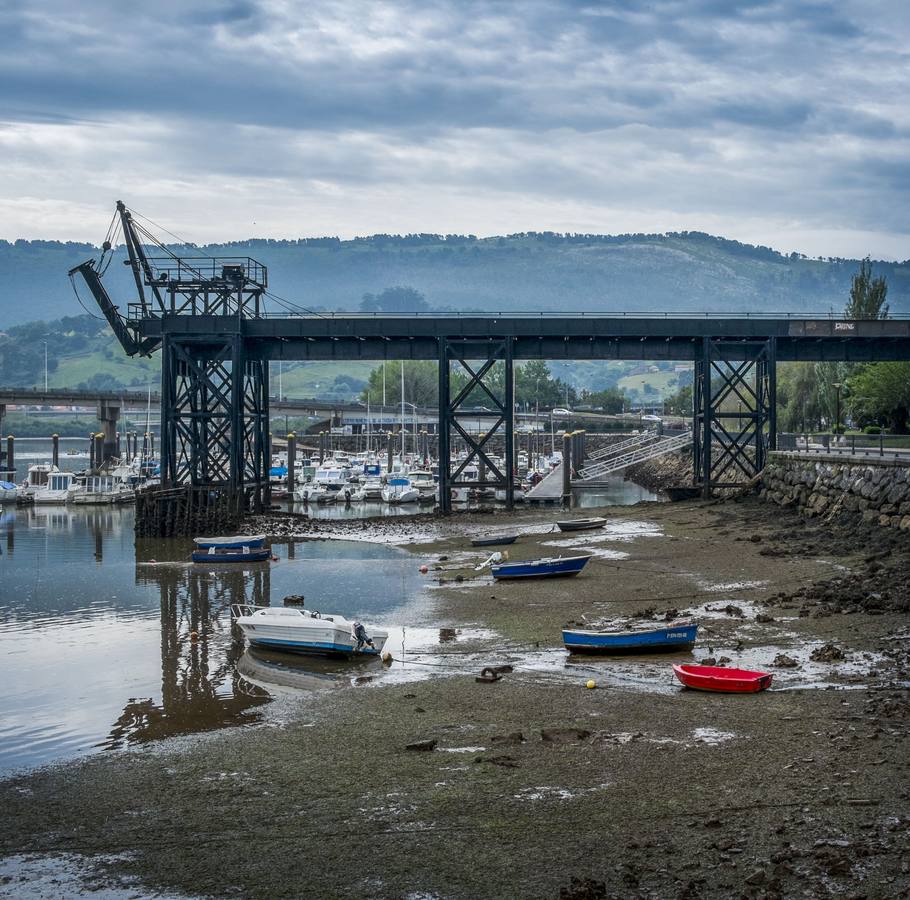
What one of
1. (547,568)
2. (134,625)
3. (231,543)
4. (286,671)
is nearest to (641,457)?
(231,543)

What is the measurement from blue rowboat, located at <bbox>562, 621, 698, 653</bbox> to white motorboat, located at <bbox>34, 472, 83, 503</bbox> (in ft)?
236

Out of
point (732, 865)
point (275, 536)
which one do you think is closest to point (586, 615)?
point (732, 865)

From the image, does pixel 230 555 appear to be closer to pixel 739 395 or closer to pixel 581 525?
pixel 581 525

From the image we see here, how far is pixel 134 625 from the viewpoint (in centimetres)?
3478

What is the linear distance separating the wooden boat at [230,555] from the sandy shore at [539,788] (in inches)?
922

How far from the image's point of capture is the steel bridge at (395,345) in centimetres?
6638

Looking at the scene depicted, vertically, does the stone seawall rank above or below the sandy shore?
above

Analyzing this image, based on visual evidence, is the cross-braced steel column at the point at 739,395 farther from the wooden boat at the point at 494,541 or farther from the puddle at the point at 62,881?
the puddle at the point at 62,881

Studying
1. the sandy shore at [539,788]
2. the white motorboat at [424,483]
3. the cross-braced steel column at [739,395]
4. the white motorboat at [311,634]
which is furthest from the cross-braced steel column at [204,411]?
the sandy shore at [539,788]

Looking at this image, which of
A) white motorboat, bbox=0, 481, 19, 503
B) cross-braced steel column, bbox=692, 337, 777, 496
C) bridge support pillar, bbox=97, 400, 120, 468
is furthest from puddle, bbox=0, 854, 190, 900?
bridge support pillar, bbox=97, 400, 120, 468

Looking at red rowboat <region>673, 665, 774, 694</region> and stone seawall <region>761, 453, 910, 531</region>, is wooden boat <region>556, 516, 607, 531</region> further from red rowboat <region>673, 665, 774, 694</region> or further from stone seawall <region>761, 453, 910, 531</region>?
red rowboat <region>673, 665, 774, 694</region>

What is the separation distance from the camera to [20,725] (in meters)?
23.0

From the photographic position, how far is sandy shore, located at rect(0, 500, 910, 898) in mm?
14188

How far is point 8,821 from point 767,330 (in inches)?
2285
